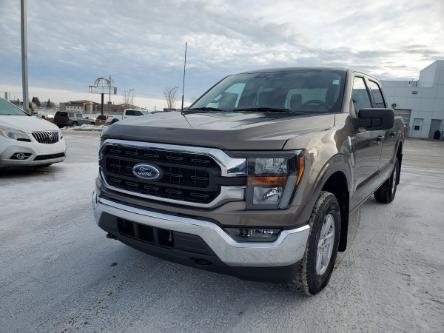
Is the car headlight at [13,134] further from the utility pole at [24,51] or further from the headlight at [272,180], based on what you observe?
the utility pole at [24,51]

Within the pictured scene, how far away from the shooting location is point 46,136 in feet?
22.1

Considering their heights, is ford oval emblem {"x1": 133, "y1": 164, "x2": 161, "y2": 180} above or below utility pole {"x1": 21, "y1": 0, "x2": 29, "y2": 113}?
below

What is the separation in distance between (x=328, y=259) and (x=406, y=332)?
697 mm

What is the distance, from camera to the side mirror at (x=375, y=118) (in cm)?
295

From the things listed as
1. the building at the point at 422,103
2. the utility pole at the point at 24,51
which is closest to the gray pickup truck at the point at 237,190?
the utility pole at the point at 24,51

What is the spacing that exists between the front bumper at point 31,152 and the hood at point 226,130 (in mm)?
4337

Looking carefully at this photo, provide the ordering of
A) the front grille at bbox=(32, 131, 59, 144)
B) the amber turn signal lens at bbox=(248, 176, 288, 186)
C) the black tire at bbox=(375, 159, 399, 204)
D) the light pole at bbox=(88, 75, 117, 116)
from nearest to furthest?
the amber turn signal lens at bbox=(248, 176, 288, 186) → the black tire at bbox=(375, 159, 399, 204) → the front grille at bbox=(32, 131, 59, 144) → the light pole at bbox=(88, 75, 117, 116)

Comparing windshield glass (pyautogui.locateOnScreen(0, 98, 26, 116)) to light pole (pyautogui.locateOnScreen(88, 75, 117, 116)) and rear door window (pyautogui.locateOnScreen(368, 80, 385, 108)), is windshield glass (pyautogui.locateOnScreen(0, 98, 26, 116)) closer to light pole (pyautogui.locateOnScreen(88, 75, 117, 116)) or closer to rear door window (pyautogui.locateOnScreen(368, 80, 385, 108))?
rear door window (pyautogui.locateOnScreen(368, 80, 385, 108))

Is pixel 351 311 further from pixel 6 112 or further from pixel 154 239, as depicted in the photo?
pixel 6 112

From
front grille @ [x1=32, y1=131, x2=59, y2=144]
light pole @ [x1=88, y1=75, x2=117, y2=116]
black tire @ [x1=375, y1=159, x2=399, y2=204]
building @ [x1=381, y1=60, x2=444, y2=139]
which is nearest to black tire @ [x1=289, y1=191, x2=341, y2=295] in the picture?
black tire @ [x1=375, y1=159, x2=399, y2=204]

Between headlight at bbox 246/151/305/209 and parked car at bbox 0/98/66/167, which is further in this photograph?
parked car at bbox 0/98/66/167

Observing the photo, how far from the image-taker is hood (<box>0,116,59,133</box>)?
247 inches

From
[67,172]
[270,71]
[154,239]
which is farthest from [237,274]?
[67,172]

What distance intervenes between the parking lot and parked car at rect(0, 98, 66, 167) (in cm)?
239
